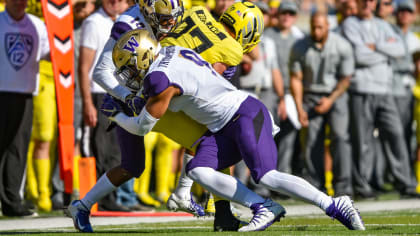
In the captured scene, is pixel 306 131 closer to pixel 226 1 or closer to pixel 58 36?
pixel 226 1

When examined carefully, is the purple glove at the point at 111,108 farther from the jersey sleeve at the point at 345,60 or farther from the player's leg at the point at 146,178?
the jersey sleeve at the point at 345,60

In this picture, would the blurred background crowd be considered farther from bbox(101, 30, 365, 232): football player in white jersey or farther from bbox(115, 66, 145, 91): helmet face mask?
bbox(101, 30, 365, 232): football player in white jersey

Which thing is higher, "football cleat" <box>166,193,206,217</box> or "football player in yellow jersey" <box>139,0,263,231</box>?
"football player in yellow jersey" <box>139,0,263,231</box>

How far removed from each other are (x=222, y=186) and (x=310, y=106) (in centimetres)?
529

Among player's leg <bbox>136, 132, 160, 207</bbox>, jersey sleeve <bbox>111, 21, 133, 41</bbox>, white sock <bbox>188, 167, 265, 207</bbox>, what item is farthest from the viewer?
player's leg <bbox>136, 132, 160, 207</bbox>

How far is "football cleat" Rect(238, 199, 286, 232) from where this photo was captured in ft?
20.4

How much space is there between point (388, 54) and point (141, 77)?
613 cm

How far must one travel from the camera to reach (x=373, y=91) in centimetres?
1180

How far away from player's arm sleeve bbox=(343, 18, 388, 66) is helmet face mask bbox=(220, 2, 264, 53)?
4.80 m

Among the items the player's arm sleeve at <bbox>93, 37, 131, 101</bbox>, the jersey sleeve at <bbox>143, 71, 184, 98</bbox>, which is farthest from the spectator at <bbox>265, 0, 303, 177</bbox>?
the jersey sleeve at <bbox>143, 71, 184, 98</bbox>

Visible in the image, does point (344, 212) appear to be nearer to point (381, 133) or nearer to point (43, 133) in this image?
point (43, 133)

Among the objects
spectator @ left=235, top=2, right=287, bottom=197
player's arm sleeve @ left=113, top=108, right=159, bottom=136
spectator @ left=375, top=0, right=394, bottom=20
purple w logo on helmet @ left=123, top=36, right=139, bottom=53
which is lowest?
spectator @ left=235, top=2, right=287, bottom=197

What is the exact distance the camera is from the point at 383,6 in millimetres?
12523

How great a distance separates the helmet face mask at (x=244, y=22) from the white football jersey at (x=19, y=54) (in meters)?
2.73
